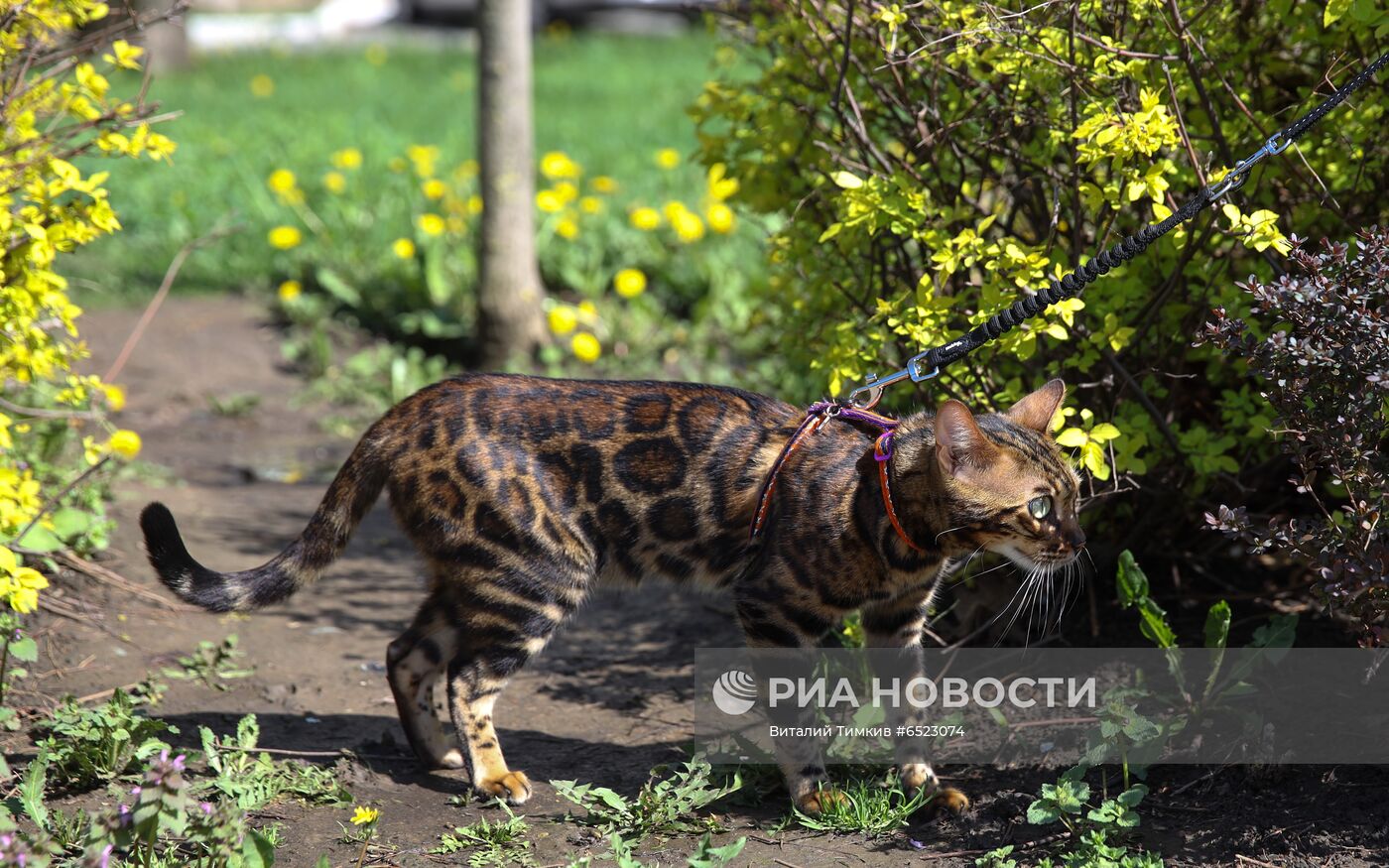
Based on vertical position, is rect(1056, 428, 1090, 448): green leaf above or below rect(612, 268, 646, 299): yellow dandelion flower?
below

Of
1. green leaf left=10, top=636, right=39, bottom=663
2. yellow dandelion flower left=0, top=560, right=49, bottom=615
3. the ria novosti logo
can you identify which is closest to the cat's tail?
yellow dandelion flower left=0, top=560, right=49, bottom=615

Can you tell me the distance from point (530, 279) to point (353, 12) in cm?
1643

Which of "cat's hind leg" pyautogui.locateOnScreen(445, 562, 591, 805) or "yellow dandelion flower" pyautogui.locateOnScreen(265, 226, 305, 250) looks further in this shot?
"yellow dandelion flower" pyautogui.locateOnScreen(265, 226, 305, 250)

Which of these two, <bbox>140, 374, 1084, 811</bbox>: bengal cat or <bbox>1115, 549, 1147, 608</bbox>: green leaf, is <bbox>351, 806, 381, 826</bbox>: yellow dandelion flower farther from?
<bbox>1115, 549, 1147, 608</bbox>: green leaf

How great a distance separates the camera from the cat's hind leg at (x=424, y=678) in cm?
388

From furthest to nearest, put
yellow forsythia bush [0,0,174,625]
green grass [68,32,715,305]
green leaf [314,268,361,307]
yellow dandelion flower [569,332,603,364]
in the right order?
green grass [68,32,715,305] → green leaf [314,268,361,307] → yellow dandelion flower [569,332,603,364] → yellow forsythia bush [0,0,174,625]

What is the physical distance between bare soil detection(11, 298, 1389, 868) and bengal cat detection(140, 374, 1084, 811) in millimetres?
205

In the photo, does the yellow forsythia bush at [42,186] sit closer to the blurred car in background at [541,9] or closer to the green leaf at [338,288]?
the green leaf at [338,288]

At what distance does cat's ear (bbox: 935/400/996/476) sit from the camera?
Result: 322 cm

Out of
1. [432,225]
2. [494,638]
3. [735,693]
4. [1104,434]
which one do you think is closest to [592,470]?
[494,638]

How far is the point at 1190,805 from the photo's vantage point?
11.6ft

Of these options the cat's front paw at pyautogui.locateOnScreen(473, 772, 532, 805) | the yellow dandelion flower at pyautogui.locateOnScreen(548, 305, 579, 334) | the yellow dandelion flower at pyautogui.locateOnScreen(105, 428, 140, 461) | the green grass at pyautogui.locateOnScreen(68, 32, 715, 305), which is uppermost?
the green grass at pyautogui.locateOnScreen(68, 32, 715, 305)

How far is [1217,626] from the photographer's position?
367 centimetres

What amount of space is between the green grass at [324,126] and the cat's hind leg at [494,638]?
2732 mm
